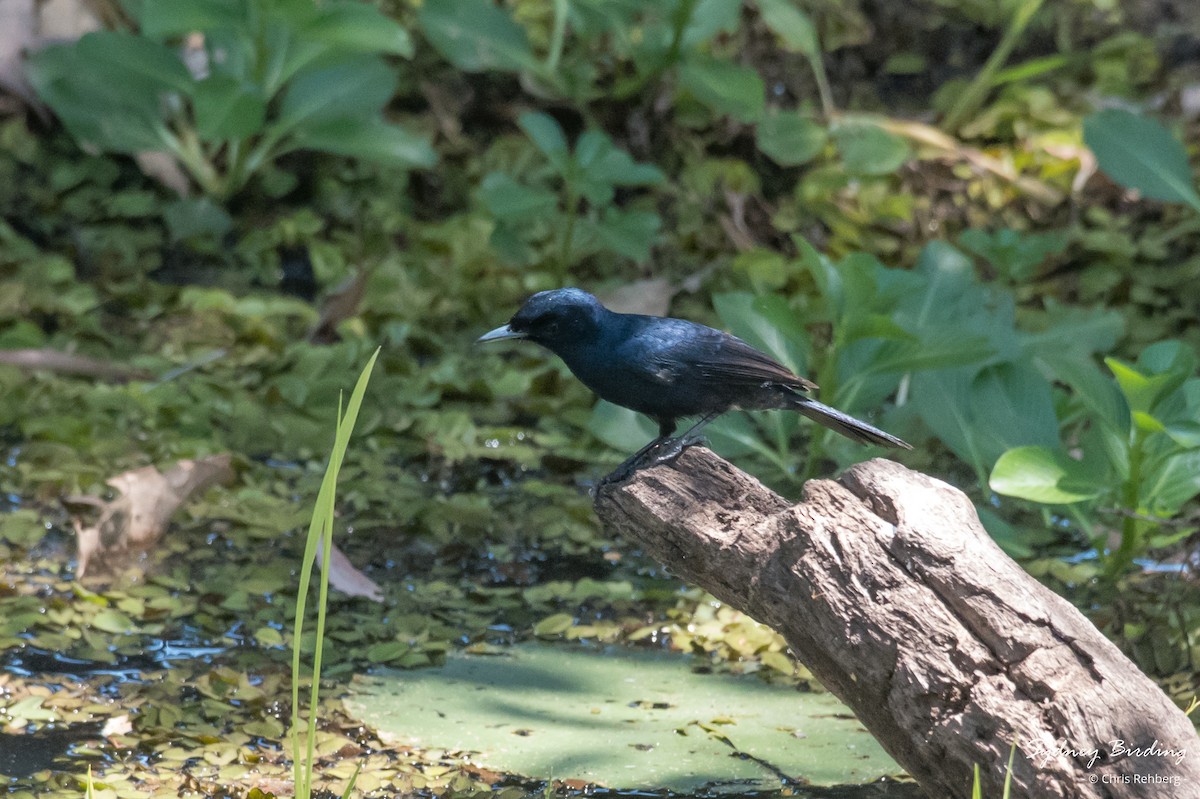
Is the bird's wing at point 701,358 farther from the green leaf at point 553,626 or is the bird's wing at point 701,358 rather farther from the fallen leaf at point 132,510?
the fallen leaf at point 132,510

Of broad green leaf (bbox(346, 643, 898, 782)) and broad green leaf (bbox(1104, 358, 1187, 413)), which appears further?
broad green leaf (bbox(1104, 358, 1187, 413))

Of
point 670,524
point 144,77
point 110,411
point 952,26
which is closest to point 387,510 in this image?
point 110,411

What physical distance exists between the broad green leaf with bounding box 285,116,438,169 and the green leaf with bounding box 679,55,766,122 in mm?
1198

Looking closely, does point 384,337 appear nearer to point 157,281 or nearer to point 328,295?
point 328,295

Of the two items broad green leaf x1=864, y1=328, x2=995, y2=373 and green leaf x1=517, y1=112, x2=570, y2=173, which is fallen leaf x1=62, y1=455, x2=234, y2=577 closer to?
green leaf x1=517, y1=112, x2=570, y2=173

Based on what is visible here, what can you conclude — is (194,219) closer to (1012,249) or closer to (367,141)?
(367,141)

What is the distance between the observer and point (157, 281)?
231 inches

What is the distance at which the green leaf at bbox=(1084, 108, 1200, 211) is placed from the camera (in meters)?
4.87

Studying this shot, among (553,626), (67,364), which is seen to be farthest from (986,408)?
(67,364)

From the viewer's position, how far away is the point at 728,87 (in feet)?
19.5

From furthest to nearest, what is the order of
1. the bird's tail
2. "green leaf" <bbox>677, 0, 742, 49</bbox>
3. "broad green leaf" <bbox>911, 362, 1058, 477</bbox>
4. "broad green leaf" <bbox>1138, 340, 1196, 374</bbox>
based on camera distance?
"green leaf" <bbox>677, 0, 742, 49</bbox> → "broad green leaf" <bbox>911, 362, 1058, 477</bbox> → "broad green leaf" <bbox>1138, 340, 1196, 374</bbox> → the bird's tail

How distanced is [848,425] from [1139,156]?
2317mm

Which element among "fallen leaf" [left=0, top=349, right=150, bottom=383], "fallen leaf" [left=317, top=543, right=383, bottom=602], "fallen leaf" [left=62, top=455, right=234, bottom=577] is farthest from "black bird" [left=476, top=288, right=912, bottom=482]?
"fallen leaf" [left=0, top=349, right=150, bottom=383]

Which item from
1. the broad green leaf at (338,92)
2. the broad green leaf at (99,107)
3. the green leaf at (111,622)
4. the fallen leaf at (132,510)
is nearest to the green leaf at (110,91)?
the broad green leaf at (99,107)
